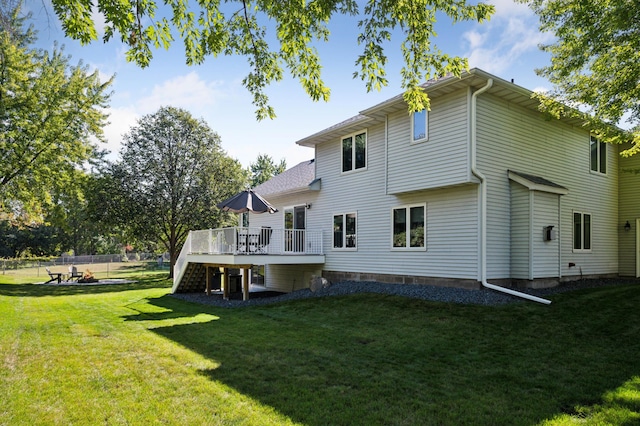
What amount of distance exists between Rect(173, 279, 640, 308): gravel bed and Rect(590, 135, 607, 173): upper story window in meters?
4.13

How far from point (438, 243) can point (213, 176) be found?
18805 mm

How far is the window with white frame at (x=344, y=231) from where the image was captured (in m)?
15.2

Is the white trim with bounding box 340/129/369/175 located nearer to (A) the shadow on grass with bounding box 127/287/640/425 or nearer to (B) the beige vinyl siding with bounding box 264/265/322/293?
(B) the beige vinyl siding with bounding box 264/265/322/293

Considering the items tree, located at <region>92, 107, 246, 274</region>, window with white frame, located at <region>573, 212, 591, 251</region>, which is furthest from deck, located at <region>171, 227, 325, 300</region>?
tree, located at <region>92, 107, 246, 274</region>

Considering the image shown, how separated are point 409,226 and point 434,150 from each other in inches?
101

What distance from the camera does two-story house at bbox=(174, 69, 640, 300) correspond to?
11391 mm

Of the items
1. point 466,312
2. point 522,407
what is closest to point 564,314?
point 466,312

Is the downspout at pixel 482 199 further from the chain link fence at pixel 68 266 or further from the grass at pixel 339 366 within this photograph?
the chain link fence at pixel 68 266

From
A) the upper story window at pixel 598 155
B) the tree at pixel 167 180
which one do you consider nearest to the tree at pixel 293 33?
the upper story window at pixel 598 155

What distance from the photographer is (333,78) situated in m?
7.89

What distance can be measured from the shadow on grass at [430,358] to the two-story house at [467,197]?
1.93 metres

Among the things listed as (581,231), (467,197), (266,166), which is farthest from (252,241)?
(266,166)

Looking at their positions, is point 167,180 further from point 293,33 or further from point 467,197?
point 293,33

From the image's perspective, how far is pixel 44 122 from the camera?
21.6 metres
